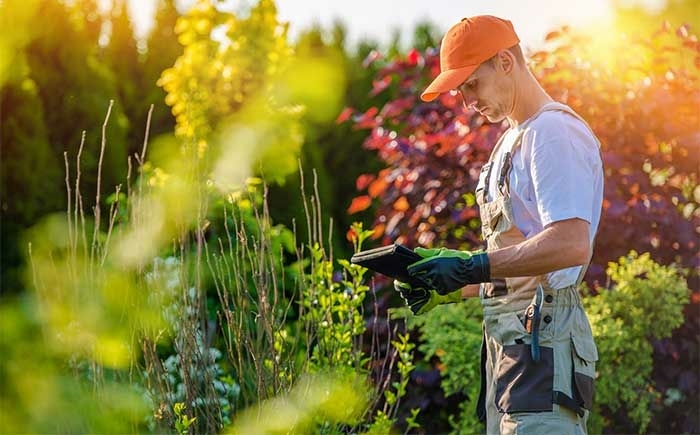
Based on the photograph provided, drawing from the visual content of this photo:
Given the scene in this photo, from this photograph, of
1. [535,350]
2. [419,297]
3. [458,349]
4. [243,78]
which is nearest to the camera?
[535,350]

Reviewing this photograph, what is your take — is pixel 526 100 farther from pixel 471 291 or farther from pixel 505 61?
pixel 471 291

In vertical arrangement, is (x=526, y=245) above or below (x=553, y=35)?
above

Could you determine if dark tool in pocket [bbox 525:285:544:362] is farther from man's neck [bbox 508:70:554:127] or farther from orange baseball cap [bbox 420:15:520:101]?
orange baseball cap [bbox 420:15:520:101]

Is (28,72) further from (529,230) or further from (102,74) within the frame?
(529,230)

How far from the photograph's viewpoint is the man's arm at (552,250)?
2.10 metres

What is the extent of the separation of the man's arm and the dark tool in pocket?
0.46 ft

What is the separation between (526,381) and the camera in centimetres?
224

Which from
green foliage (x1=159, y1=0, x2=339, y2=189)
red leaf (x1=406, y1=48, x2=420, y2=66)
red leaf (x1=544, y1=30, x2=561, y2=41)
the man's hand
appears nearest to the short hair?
the man's hand

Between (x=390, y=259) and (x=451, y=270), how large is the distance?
156mm

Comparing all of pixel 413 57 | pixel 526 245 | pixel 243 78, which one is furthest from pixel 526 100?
pixel 243 78

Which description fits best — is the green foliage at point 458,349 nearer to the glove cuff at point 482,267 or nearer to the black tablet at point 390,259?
the black tablet at point 390,259

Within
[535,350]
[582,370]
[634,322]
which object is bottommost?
[634,322]

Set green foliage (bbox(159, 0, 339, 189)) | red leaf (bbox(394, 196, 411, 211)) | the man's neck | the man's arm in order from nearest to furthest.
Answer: the man's arm → the man's neck → red leaf (bbox(394, 196, 411, 211)) → green foliage (bbox(159, 0, 339, 189))

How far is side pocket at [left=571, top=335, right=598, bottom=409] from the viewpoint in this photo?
7.39ft
